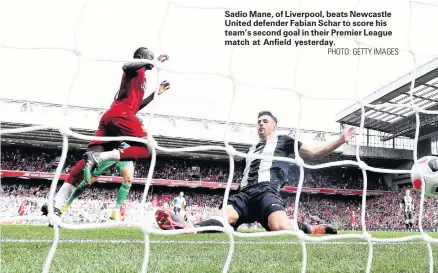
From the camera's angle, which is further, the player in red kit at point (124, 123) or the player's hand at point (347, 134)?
the player in red kit at point (124, 123)

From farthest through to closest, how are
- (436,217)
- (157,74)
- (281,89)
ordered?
(436,217)
(281,89)
(157,74)

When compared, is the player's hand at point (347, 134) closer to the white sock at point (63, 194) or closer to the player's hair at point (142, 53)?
the player's hair at point (142, 53)

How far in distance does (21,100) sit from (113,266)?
Answer: 18.6m

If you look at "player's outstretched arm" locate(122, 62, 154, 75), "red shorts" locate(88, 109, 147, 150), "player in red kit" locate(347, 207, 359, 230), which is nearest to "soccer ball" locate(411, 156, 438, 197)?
"player's outstretched arm" locate(122, 62, 154, 75)

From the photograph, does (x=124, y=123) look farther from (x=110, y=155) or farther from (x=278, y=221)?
(x=278, y=221)

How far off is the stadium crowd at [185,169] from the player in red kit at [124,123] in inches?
527

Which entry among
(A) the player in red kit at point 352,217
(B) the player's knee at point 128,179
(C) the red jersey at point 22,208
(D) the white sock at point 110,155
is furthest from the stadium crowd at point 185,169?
(D) the white sock at point 110,155

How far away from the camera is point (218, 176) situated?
2005 centimetres

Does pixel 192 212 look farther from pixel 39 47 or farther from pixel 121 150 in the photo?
pixel 39 47

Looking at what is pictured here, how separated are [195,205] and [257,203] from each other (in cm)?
1583

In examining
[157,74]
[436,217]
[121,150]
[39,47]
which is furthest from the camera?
[436,217]

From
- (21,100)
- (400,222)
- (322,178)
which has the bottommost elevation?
(400,222)

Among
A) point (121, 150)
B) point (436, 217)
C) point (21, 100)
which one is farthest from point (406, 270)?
point (21, 100)

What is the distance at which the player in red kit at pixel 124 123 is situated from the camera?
3.49 m
